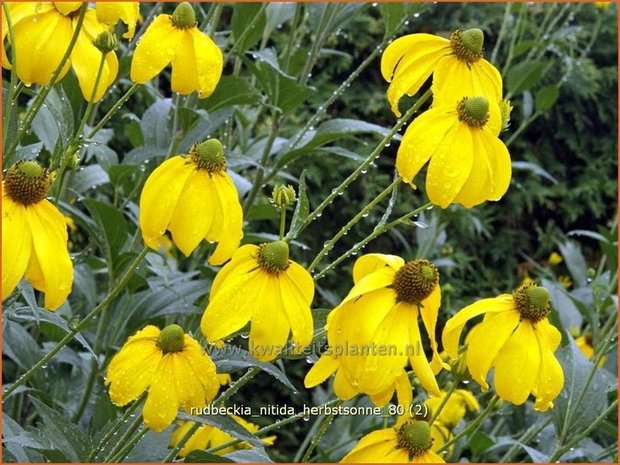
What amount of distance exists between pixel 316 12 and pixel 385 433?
908 millimetres

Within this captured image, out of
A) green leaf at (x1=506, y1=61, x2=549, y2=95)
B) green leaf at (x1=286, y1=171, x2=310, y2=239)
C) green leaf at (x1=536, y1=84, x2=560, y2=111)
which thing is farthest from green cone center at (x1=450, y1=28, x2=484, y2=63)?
green leaf at (x1=536, y1=84, x2=560, y2=111)

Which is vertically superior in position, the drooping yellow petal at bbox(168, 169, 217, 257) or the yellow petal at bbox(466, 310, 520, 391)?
the drooping yellow petal at bbox(168, 169, 217, 257)

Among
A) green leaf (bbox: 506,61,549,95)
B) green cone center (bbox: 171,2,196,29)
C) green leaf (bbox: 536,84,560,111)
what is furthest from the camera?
green leaf (bbox: 536,84,560,111)

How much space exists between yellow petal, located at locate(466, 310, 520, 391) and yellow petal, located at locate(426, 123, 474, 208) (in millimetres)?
132

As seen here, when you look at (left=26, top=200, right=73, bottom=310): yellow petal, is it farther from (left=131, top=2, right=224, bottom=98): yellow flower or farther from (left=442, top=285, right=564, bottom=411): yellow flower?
(left=442, top=285, right=564, bottom=411): yellow flower

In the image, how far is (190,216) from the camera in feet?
2.81

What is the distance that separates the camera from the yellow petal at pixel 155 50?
938mm

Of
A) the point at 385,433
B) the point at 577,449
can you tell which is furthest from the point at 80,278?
the point at 577,449

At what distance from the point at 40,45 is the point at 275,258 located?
333mm

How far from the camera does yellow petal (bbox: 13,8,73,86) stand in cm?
93

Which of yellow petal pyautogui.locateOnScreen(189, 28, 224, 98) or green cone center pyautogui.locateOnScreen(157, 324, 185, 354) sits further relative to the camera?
yellow petal pyautogui.locateOnScreen(189, 28, 224, 98)

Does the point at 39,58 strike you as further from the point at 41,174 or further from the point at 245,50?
the point at 245,50

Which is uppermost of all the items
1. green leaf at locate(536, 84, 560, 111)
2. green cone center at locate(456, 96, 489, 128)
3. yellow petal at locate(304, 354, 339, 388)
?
green cone center at locate(456, 96, 489, 128)

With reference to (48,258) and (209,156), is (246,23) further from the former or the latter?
(48,258)
